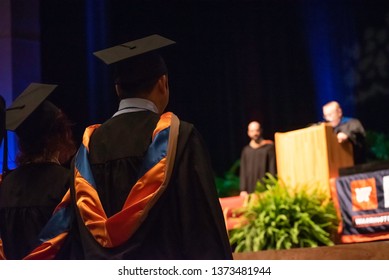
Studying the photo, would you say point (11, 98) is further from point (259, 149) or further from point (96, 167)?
point (259, 149)

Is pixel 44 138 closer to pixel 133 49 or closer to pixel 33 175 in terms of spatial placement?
pixel 33 175

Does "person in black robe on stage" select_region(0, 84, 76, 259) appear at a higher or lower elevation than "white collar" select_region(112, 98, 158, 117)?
lower

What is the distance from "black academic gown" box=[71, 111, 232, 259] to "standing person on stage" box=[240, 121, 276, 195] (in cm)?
434

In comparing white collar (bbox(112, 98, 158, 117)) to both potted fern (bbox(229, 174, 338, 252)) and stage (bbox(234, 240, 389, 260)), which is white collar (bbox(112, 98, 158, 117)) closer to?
stage (bbox(234, 240, 389, 260))

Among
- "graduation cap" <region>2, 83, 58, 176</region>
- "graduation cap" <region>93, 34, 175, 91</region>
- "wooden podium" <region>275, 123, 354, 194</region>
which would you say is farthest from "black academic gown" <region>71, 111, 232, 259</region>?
"wooden podium" <region>275, 123, 354, 194</region>

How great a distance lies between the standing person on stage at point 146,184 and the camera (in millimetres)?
2016

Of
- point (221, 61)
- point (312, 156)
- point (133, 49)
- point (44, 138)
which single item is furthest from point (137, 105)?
point (221, 61)

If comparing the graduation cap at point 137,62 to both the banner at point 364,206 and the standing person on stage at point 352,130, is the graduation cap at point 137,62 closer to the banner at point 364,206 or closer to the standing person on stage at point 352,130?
the banner at point 364,206

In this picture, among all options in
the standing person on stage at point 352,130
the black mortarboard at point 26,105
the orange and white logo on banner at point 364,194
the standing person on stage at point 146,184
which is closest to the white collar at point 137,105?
the standing person on stage at point 146,184

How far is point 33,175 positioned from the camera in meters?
2.39

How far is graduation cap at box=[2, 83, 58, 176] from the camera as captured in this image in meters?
2.45

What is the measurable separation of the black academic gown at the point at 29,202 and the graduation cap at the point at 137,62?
1.27ft

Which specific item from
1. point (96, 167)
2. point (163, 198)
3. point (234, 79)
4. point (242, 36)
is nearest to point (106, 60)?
point (96, 167)

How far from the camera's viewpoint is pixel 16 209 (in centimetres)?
233
